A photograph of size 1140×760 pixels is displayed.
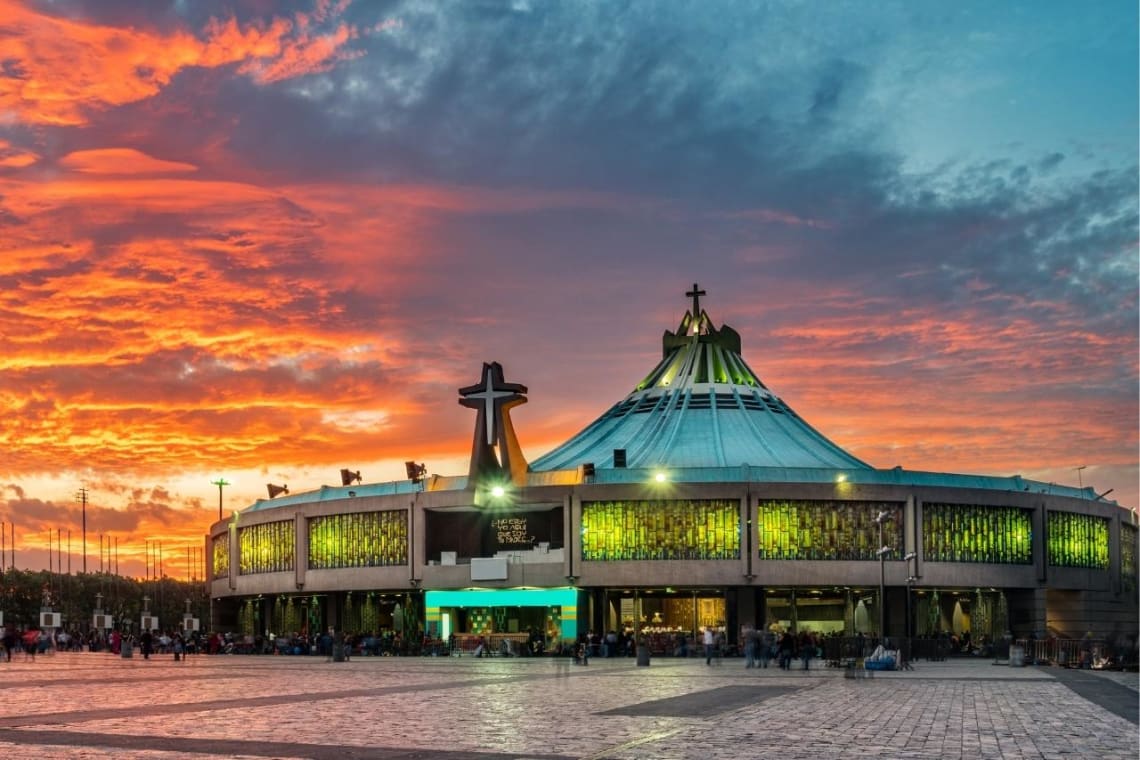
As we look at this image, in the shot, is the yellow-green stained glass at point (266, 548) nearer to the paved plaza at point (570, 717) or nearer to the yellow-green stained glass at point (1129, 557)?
the paved plaza at point (570, 717)

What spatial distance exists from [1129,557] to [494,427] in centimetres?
4396

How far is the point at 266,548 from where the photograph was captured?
94562 mm

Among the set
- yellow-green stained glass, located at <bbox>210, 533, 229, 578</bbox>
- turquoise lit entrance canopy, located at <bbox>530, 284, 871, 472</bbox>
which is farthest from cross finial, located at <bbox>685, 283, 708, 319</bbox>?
yellow-green stained glass, located at <bbox>210, 533, 229, 578</bbox>

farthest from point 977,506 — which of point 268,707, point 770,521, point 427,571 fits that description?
point 268,707

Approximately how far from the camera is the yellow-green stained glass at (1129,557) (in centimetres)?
9406

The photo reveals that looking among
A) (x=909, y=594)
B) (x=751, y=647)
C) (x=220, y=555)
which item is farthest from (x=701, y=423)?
(x=751, y=647)

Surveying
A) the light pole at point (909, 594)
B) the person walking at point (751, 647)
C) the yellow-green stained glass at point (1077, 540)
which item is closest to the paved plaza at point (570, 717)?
the person walking at point (751, 647)

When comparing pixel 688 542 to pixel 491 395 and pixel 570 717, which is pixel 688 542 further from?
pixel 570 717

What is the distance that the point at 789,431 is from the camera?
9156cm

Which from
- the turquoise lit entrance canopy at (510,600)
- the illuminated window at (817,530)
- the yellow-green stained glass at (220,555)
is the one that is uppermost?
the illuminated window at (817,530)

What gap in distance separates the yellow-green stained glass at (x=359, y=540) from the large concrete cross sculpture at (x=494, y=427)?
6082 mm

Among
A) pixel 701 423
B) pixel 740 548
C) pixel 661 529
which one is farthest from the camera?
pixel 701 423

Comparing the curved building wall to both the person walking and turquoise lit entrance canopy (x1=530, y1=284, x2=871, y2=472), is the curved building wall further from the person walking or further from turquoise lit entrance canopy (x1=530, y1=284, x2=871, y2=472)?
the person walking

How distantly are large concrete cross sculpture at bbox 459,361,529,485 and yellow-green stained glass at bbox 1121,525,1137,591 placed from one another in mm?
39608
